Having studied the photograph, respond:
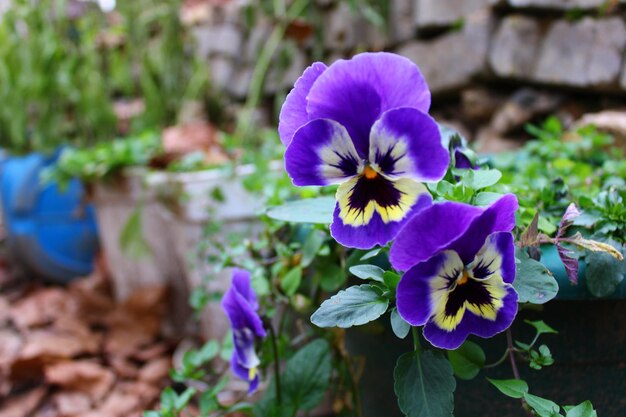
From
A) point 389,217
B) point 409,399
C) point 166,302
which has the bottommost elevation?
point 166,302

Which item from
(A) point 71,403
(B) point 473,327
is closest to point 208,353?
(B) point 473,327

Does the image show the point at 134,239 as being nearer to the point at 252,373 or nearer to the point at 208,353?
the point at 208,353

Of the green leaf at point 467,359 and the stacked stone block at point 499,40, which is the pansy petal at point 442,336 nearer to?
the green leaf at point 467,359

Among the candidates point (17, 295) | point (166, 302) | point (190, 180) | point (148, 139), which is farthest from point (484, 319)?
point (17, 295)

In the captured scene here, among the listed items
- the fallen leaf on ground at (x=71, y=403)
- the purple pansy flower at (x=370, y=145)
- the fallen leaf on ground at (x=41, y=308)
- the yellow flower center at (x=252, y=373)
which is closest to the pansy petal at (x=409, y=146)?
the purple pansy flower at (x=370, y=145)

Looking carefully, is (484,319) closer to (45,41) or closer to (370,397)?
(370,397)

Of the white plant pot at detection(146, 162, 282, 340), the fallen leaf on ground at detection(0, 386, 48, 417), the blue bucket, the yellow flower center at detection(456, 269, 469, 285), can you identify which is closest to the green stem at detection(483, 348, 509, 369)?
the yellow flower center at detection(456, 269, 469, 285)

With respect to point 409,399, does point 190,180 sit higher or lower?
lower
